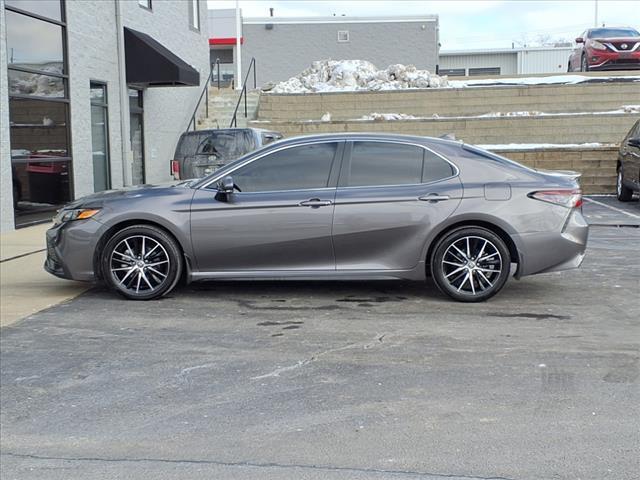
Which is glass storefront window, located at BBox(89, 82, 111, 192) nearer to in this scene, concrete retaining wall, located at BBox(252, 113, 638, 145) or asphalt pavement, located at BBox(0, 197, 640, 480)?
concrete retaining wall, located at BBox(252, 113, 638, 145)

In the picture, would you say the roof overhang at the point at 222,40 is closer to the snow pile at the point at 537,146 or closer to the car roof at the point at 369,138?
the snow pile at the point at 537,146

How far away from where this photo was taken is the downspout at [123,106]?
56.1ft

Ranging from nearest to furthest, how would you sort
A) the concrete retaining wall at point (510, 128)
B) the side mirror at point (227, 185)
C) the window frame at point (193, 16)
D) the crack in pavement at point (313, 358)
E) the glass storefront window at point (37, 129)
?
the crack in pavement at point (313, 358) → the side mirror at point (227, 185) → the glass storefront window at point (37, 129) → the concrete retaining wall at point (510, 128) → the window frame at point (193, 16)

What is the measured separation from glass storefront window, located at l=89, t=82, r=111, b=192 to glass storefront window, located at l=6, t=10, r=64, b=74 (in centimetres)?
169

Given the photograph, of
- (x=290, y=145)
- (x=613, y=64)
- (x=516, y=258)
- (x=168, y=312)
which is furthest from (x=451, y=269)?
(x=613, y=64)

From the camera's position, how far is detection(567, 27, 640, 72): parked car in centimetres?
2605

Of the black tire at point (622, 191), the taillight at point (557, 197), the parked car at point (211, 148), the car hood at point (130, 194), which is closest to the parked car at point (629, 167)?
the black tire at point (622, 191)

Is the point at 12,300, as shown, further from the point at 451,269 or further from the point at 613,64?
the point at 613,64

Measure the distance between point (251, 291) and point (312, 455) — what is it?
4.02 meters

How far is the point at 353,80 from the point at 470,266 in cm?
1935

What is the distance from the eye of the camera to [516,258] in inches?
281

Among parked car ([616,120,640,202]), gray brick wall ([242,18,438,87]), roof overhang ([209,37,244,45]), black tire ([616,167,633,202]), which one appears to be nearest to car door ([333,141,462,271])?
parked car ([616,120,640,202])

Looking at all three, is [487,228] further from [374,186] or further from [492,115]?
[492,115]

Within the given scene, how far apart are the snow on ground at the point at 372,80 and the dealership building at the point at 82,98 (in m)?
5.35
